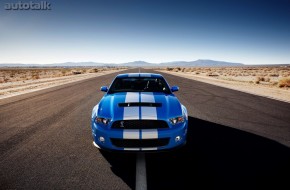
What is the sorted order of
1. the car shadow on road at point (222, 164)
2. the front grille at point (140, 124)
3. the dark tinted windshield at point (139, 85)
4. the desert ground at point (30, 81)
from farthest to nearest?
1. the desert ground at point (30, 81)
2. the dark tinted windshield at point (139, 85)
3. the front grille at point (140, 124)
4. the car shadow on road at point (222, 164)

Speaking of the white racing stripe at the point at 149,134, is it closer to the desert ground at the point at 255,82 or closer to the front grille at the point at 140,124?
the front grille at the point at 140,124

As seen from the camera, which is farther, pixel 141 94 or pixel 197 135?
pixel 197 135

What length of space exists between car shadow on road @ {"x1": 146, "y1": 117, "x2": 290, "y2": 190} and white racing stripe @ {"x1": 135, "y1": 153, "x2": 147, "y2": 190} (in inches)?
2.6

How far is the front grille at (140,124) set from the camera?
3824mm

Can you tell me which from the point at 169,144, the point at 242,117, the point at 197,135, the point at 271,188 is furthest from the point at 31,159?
the point at 242,117

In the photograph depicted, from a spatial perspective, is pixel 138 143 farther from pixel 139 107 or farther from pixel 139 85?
pixel 139 85

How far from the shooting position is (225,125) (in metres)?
6.48

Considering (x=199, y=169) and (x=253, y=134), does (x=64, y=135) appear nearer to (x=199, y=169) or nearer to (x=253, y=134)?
(x=199, y=169)

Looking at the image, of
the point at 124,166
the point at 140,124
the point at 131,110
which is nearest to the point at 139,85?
the point at 131,110

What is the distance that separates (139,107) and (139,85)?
1867 mm

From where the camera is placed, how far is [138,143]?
12.1 feet

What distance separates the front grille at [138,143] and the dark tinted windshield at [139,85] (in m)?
1.90

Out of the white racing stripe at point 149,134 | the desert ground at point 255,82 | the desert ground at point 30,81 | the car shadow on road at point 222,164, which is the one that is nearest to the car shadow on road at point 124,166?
the car shadow on road at point 222,164

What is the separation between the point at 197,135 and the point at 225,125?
4.87 ft
